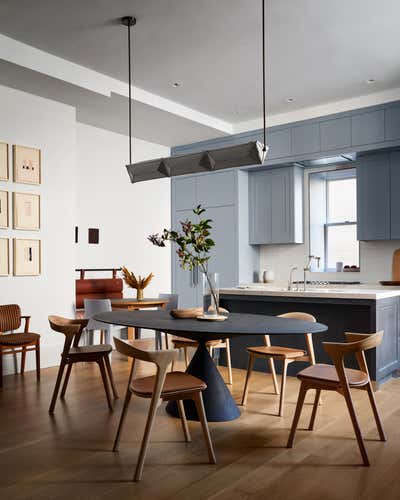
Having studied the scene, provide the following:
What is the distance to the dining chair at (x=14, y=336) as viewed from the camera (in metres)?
4.87

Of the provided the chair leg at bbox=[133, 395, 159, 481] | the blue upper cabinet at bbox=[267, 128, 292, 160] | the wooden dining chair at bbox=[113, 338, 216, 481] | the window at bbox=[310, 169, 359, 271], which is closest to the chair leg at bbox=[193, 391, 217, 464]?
the wooden dining chair at bbox=[113, 338, 216, 481]

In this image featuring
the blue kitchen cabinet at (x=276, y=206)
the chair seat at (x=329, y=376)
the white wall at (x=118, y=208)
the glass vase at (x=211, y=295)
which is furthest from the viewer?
the blue kitchen cabinet at (x=276, y=206)

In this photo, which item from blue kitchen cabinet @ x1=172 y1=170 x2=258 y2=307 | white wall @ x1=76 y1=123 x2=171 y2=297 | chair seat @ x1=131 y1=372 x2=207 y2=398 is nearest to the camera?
chair seat @ x1=131 y1=372 x2=207 y2=398

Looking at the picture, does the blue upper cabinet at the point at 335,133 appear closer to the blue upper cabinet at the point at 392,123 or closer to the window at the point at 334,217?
the blue upper cabinet at the point at 392,123

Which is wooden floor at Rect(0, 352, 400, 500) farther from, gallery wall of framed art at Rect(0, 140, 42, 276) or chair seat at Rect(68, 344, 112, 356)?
gallery wall of framed art at Rect(0, 140, 42, 276)

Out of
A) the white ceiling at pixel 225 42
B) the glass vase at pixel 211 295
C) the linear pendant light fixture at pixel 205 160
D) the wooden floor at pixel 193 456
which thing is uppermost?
the white ceiling at pixel 225 42

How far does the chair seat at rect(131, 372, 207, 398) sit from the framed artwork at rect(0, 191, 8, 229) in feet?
10.00

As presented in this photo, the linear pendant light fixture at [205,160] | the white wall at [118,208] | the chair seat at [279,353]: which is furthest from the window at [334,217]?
the chair seat at [279,353]

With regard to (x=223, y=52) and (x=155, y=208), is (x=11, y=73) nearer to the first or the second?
(x=223, y=52)

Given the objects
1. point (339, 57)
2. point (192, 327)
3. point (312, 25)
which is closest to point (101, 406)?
point (192, 327)

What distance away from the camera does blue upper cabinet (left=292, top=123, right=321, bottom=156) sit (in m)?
6.89

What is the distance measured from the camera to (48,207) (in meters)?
5.84

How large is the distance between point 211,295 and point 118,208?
13.7ft

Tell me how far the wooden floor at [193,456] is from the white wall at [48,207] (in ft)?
5.00
